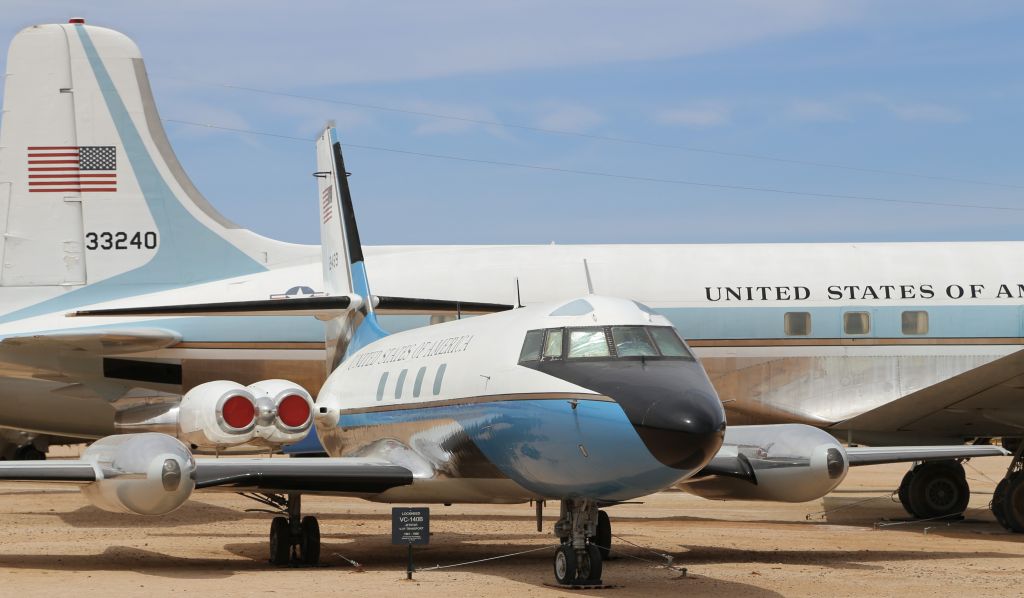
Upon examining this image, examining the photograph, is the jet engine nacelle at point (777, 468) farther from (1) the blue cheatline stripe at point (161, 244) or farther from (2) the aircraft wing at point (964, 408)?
(1) the blue cheatline stripe at point (161, 244)

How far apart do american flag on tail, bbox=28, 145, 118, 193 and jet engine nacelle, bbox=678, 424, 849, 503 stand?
13.2 m

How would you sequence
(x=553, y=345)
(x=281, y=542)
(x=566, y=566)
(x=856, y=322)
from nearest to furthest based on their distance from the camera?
(x=566, y=566)
(x=553, y=345)
(x=281, y=542)
(x=856, y=322)

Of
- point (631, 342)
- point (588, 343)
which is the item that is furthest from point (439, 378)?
point (631, 342)

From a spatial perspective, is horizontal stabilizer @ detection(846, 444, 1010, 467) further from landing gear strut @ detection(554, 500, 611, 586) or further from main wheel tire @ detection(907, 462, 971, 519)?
Result: main wheel tire @ detection(907, 462, 971, 519)

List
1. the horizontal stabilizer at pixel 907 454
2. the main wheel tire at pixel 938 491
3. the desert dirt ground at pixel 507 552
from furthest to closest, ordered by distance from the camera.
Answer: the main wheel tire at pixel 938 491 → the horizontal stabilizer at pixel 907 454 → the desert dirt ground at pixel 507 552

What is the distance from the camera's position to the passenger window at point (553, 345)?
39.7ft

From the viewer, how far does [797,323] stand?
21.2 meters

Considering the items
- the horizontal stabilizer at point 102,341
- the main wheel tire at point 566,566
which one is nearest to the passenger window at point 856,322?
the main wheel tire at point 566,566

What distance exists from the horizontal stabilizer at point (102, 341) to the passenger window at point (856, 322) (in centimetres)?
1042

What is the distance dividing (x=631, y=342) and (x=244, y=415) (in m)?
5.54

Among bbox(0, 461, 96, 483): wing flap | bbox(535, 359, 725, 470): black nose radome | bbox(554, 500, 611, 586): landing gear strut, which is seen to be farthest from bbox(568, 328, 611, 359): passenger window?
bbox(0, 461, 96, 483): wing flap

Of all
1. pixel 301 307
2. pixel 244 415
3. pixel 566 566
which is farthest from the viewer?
pixel 301 307

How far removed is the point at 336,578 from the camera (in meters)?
13.0

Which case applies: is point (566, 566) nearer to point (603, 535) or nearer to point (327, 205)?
point (603, 535)
